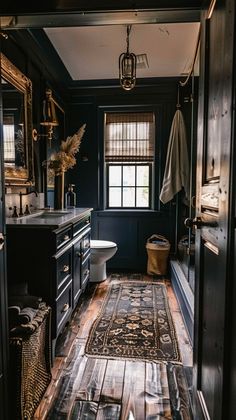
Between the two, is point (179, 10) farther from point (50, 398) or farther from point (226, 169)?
point (50, 398)

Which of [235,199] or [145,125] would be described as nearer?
[235,199]

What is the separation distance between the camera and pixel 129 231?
404 centimetres

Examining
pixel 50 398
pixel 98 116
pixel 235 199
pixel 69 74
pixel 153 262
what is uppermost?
pixel 69 74

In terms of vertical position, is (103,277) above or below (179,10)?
below

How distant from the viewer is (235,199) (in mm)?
845

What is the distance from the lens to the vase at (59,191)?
3.17 metres

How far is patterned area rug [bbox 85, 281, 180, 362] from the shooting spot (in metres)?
2.06

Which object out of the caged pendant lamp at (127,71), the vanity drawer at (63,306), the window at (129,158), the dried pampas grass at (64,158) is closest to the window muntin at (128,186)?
the window at (129,158)

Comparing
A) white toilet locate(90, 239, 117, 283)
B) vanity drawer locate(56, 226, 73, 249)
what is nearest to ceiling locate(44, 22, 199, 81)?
vanity drawer locate(56, 226, 73, 249)

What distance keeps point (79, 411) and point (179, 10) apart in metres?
1.93

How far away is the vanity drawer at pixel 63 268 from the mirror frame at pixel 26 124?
71 centimetres

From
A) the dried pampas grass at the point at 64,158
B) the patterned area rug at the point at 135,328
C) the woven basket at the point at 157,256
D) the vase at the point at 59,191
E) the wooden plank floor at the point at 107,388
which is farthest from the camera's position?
the woven basket at the point at 157,256

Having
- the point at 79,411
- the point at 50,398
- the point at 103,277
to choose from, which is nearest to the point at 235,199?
the point at 79,411

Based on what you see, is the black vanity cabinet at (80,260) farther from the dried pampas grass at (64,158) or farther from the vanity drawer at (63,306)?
the dried pampas grass at (64,158)
